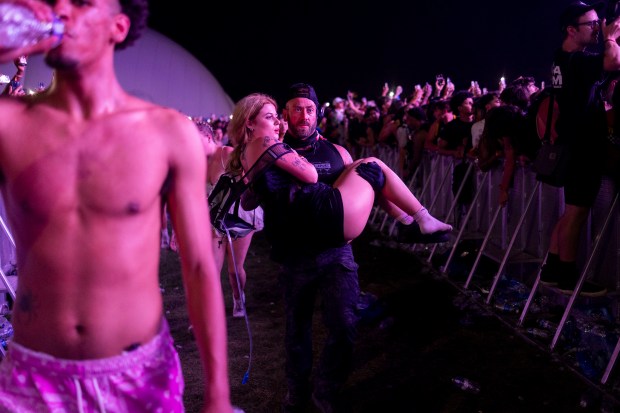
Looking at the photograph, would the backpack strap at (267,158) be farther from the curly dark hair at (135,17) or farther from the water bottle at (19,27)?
the water bottle at (19,27)

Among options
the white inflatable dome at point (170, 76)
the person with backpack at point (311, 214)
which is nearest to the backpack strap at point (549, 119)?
the person with backpack at point (311, 214)

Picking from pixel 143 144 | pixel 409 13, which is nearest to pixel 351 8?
pixel 409 13

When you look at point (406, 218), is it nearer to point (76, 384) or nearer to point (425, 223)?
point (425, 223)

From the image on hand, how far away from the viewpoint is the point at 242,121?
13.3 feet

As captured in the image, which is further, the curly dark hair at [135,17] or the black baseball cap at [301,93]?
the black baseball cap at [301,93]

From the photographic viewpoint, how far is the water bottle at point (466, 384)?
4758 millimetres

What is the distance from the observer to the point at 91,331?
1.64 meters

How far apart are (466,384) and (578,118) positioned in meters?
2.32

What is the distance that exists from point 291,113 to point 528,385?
9.15 feet

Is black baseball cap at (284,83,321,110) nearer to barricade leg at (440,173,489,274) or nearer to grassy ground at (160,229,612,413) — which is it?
grassy ground at (160,229,612,413)

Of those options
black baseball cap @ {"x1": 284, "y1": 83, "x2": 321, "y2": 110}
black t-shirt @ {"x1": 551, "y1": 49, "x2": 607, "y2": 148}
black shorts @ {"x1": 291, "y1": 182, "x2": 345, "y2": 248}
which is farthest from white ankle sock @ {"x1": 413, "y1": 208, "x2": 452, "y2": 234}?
black t-shirt @ {"x1": 551, "y1": 49, "x2": 607, "y2": 148}

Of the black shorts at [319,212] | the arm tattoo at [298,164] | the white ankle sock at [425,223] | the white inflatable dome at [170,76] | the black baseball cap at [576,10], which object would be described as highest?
the black baseball cap at [576,10]

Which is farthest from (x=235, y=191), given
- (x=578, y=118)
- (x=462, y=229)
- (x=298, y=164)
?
(x=462, y=229)

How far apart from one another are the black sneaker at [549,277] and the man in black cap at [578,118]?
20 centimetres
